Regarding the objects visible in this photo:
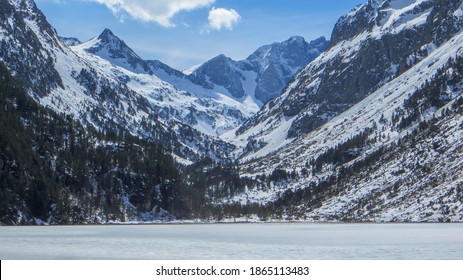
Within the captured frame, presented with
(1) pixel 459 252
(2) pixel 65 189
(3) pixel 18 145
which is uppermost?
(3) pixel 18 145

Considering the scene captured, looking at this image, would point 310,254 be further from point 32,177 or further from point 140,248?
point 32,177

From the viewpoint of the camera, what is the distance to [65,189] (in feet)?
652

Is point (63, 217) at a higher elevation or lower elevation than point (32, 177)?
lower

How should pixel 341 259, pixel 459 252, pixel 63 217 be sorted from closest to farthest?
pixel 341 259 < pixel 459 252 < pixel 63 217

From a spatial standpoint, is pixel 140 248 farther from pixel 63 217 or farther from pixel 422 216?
pixel 422 216

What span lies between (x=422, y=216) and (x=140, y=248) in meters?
136
